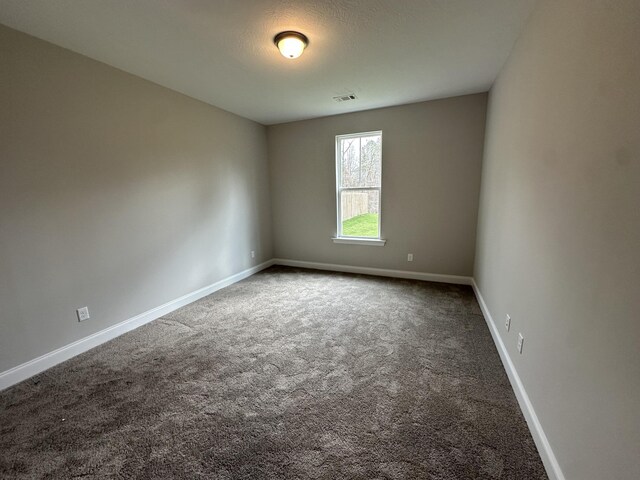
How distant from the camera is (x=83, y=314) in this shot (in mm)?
2408

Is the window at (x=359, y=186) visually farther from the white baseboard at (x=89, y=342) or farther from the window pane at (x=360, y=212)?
the white baseboard at (x=89, y=342)

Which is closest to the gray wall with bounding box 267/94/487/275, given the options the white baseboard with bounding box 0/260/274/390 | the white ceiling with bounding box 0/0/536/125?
the white ceiling with bounding box 0/0/536/125

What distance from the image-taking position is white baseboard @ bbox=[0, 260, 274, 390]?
201 centimetres

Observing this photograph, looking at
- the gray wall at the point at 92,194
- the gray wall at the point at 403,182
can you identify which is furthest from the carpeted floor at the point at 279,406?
the gray wall at the point at 403,182

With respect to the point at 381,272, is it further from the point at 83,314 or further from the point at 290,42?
the point at 83,314

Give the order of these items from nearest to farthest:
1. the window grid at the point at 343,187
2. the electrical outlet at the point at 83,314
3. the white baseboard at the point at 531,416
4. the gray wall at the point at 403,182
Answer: the white baseboard at the point at 531,416, the electrical outlet at the point at 83,314, the gray wall at the point at 403,182, the window grid at the point at 343,187

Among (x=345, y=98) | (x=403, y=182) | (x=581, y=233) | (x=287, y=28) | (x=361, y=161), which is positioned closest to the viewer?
(x=581, y=233)

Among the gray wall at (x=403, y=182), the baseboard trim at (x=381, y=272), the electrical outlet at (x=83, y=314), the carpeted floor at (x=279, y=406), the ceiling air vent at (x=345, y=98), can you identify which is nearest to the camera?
the carpeted floor at (x=279, y=406)

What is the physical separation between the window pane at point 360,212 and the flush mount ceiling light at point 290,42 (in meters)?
2.47

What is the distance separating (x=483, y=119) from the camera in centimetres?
339

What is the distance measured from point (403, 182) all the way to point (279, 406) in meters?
3.32

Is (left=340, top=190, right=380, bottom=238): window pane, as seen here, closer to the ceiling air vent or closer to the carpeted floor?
the ceiling air vent

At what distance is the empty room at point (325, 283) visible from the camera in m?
1.11

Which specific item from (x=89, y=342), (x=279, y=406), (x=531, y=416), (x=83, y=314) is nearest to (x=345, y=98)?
(x=279, y=406)
